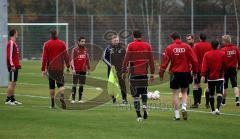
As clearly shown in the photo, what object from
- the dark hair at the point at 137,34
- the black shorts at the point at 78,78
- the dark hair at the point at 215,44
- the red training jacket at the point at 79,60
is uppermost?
the dark hair at the point at 137,34

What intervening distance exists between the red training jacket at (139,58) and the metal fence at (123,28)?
36.1 meters

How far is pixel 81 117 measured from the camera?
1859 centimetres

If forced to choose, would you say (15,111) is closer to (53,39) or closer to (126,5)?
(53,39)

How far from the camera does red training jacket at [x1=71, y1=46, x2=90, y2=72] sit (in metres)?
23.4

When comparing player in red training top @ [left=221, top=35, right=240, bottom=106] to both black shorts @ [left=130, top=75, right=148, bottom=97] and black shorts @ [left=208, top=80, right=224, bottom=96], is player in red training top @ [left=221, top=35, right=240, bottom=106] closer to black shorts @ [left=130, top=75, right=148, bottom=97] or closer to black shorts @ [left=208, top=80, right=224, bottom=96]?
black shorts @ [left=208, top=80, right=224, bottom=96]

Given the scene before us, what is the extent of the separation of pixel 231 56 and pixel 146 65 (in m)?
4.83

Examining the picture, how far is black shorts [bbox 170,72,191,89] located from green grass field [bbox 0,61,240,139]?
2.81 feet

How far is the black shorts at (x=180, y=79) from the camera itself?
60.0ft

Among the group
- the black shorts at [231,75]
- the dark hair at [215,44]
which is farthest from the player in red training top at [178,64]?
the black shorts at [231,75]

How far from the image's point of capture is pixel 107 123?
56.5ft

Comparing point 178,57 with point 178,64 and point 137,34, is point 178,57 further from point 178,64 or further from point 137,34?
point 137,34

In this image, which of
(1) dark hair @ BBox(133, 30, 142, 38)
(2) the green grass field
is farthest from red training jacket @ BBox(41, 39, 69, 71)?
(1) dark hair @ BBox(133, 30, 142, 38)

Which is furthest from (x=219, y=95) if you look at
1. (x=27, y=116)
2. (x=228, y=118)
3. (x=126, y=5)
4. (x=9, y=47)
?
(x=126, y=5)

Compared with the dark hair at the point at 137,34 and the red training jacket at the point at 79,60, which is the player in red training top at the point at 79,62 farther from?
the dark hair at the point at 137,34
